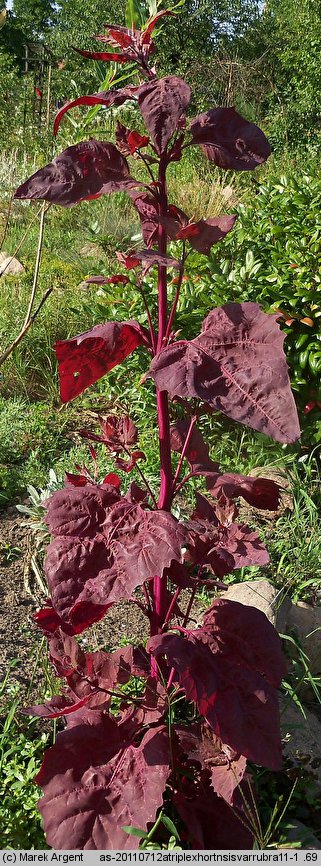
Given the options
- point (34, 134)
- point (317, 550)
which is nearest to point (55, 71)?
point (34, 134)

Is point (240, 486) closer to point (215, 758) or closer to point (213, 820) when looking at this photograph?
point (215, 758)

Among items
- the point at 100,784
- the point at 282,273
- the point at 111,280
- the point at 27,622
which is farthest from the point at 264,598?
the point at 282,273

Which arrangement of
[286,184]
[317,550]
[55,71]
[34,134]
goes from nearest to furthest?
[317,550] → [286,184] → [34,134] → [55,71]

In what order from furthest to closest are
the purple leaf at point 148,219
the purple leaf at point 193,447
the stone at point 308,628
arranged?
the stone at point 308,628 < the purple leaf at point 193,447 < the purple leaf at point 148,219

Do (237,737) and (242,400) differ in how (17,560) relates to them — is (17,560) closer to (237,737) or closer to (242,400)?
(237,737)

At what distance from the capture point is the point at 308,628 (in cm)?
279

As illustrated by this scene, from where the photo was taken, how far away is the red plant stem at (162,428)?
164cm

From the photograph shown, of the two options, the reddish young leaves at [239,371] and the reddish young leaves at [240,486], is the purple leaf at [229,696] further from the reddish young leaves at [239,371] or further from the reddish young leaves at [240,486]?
the reddish young leaves at [239,371]

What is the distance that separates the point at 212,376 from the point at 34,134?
33.2ft

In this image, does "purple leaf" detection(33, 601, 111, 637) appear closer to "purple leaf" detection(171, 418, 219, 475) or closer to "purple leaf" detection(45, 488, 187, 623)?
"purple leaf" detection(45, 488, 187, 623)

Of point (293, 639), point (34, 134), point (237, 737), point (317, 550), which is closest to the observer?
point (237, 737)

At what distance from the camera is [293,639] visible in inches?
102

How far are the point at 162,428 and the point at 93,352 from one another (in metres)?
0.26

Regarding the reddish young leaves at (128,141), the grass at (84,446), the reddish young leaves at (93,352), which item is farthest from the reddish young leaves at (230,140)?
the grass at (84,446)
